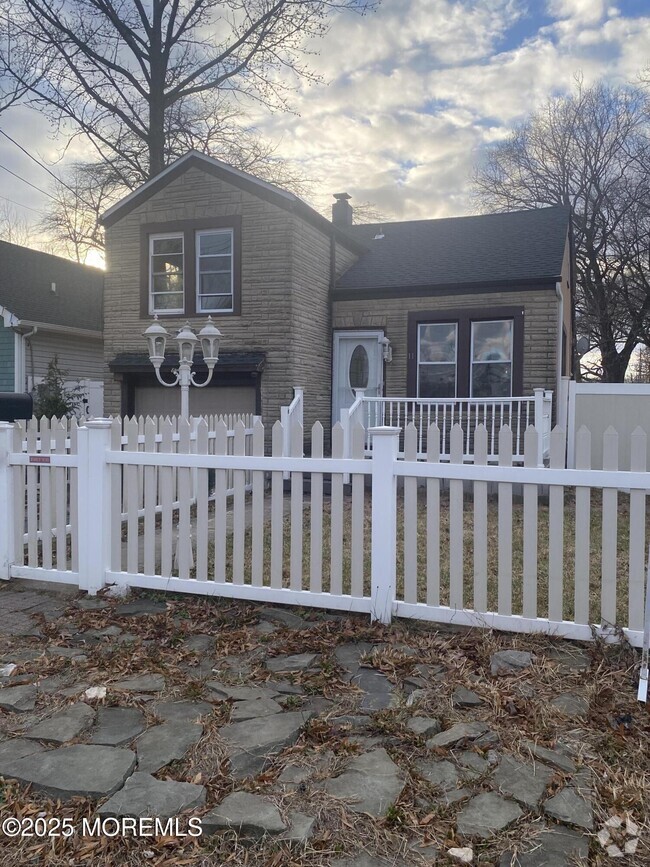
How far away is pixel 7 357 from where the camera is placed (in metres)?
15.6

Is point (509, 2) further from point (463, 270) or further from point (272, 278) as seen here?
point (272, 278)

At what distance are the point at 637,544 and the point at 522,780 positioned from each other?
1536 millimetres

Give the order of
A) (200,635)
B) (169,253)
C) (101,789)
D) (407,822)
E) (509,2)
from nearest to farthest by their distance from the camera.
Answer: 1. (407,822)
2. (101,789)
3. (200,635)
4. (509,2)
5. (169,253)

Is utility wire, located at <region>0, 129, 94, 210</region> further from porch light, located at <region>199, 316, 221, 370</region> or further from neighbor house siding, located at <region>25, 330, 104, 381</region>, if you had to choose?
porch light, located at <region>199, 316, 221, 370</region>

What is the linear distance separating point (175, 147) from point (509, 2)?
1245 cm

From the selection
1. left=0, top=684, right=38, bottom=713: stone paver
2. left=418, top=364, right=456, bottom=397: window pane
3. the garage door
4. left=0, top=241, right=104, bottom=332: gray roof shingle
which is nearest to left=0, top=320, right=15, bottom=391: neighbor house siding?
left=0, top=241, right=104, bottom=332: gray roof shingle

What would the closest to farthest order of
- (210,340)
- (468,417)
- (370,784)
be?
(370,784)
(210,340)
(468,417)

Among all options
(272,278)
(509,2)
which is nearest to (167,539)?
(272,278)

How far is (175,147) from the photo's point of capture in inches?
779

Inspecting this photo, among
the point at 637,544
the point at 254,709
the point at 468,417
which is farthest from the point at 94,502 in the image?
the point at 468,417

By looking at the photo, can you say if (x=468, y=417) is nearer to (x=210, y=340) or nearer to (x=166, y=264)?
(x=210, y=340)

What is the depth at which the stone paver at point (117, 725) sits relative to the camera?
251 cm

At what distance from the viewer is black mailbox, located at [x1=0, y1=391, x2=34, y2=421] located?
5910 mm

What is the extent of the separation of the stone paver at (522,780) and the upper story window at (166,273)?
1014cm
